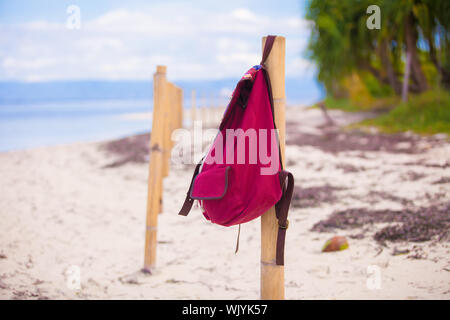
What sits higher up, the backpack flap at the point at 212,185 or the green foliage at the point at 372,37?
the green foliage at the point at 372,37

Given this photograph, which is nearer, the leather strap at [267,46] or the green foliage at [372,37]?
the leather strap at [267,46]

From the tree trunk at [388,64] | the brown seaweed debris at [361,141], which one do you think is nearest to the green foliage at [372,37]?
the tree trunk at [388,64]

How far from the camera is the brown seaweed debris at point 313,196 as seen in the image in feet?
15.6

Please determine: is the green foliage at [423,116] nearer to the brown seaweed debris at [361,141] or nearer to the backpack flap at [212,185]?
the brown seaweed debris at [361,141]

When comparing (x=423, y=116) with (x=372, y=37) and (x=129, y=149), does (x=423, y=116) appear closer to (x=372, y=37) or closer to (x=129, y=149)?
(x=372, y=37)

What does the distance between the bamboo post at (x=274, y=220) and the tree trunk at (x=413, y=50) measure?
955cm

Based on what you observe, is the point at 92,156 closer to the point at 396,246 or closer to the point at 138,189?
the point at 138,189

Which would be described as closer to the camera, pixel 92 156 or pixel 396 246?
pixel 396 246

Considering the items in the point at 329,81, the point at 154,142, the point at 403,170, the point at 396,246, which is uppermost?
the point at 329,81

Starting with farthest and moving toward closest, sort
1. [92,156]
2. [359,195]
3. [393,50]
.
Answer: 1. [393,50]
2. [92,156]
3. [359,195]

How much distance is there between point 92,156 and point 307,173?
16.7 feet

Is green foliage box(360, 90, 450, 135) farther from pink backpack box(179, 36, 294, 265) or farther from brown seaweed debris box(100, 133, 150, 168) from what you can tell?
pink backpack box(179, 36, 294, 265)

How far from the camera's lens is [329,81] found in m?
13.4
